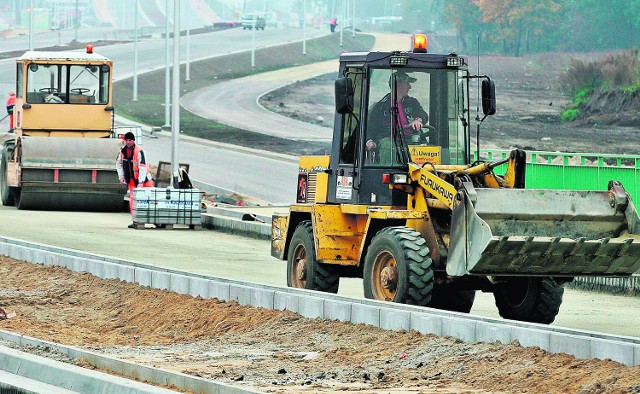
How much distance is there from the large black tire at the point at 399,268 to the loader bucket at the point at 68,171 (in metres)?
15.6

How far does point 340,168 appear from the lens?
1551cm

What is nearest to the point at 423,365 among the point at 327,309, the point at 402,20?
the point at 327,309

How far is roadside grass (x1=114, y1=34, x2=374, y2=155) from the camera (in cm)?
5306

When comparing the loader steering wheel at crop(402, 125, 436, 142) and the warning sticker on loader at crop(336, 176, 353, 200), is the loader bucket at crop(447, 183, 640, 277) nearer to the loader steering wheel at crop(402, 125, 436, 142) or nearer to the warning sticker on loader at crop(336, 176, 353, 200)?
the loader steering wheel at crop(402, 125, 436, 142)

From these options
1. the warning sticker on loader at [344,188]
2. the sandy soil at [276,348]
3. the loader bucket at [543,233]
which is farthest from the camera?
the warning sticker on loader at [344,188]

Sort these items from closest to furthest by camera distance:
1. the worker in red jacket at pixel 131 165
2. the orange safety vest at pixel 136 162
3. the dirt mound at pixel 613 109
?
the worker in red jacket at pixel 131 165 < the orange safety vest at pixel 136 162 < the dirt mound at pixel 613 109

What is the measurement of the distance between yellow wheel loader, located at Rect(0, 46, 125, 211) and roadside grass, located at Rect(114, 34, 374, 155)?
1700 cm

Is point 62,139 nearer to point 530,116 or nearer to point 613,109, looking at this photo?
point 613,109

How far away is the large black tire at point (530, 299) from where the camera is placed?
14312mm

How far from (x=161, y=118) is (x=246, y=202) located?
27012 mm

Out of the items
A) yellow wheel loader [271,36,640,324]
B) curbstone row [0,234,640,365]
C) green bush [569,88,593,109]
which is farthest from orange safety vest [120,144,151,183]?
green bush [569,88,593,109]

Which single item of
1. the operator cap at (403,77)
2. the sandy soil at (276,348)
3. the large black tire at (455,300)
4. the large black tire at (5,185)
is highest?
the operator cap at (403,77)

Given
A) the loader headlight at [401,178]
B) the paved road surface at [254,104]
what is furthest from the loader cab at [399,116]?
the paved road surface at [254,104]

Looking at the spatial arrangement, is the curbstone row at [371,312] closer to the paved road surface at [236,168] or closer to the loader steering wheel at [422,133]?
the loader steering wheel at [422,133]
